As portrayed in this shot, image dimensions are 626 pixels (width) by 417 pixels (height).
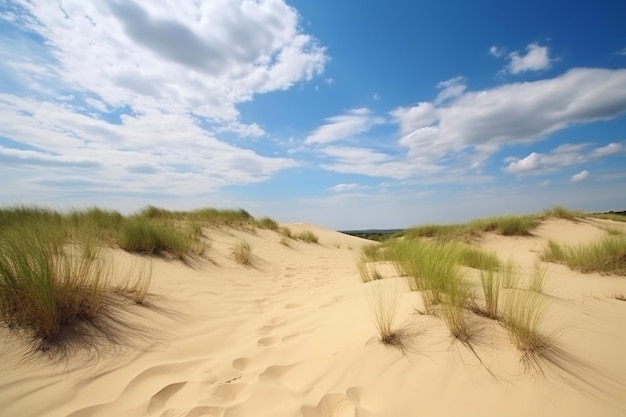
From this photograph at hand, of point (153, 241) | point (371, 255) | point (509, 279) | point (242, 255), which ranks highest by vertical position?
point (153, 241)

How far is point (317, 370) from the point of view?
2.48 m

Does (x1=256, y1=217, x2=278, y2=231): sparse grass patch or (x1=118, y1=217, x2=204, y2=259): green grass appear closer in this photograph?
(x1=118, y1=217, x2=204, y2=259): green grass

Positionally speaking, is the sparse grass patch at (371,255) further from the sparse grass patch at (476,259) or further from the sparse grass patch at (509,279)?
the sparse grass patch at (509,279)

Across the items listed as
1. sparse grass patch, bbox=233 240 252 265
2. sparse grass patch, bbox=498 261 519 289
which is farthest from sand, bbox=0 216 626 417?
sparse grass patch, bbox=233 240 252 265

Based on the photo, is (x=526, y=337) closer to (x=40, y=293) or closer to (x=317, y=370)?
(x=317, y=370)

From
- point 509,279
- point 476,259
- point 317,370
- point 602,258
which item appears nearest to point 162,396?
point 317,370

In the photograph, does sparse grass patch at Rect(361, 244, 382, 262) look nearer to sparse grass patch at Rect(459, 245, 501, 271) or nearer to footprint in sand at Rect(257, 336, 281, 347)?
sparse grass patch at Rect(459, 245, 501, 271)

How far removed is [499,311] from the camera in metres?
2.92

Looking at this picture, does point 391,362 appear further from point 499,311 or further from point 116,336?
point 116,336

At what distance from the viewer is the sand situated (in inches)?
78.5

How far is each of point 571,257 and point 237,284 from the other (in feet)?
24.2

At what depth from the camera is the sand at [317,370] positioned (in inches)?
78.5

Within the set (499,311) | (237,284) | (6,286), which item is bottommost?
(237,284)

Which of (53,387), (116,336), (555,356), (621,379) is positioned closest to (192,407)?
(53,387)
